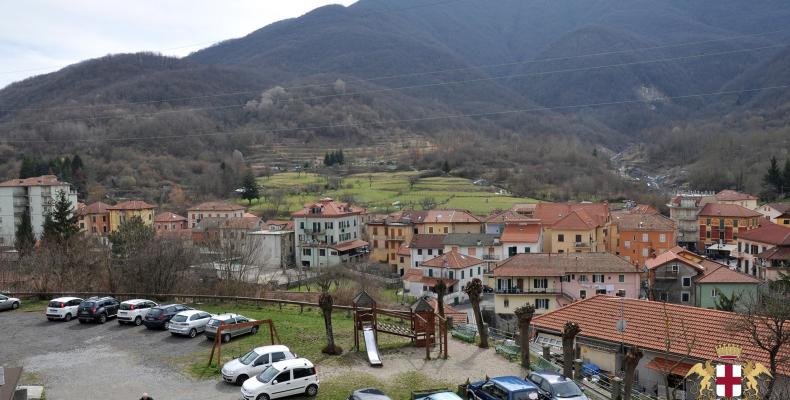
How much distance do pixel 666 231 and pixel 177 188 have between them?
76.3 metres

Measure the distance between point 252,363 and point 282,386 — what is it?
1674mm

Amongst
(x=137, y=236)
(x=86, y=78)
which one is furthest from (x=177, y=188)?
(x=86, y=78)

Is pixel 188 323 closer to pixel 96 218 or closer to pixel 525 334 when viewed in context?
pixel 525 334

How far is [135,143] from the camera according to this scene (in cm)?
13162

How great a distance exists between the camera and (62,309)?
969 inches

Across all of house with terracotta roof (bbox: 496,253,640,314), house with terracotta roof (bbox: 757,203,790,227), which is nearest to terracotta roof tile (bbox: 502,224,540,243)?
house with terracotta roof (bbox: 496,253,640,314)

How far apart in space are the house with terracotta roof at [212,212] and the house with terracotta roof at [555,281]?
47.1 m

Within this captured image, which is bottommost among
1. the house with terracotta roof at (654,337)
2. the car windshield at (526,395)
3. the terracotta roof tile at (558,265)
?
the terracotta roof tile at (558,265)

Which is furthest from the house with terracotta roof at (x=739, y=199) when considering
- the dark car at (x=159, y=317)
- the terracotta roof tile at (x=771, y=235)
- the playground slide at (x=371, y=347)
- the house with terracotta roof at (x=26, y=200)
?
the house with terracotta roof at (x=26, y=200)

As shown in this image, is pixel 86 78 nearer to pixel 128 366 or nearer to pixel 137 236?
pixel 137 236

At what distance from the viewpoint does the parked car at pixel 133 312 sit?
23.6 meters

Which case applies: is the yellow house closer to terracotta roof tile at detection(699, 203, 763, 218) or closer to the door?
terracotta roof tile at detection(699, 203, 763, 218)

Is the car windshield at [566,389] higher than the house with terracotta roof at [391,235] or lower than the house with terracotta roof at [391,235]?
higher

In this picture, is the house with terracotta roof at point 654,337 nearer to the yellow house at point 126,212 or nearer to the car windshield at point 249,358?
the car windshield at point 249,358
